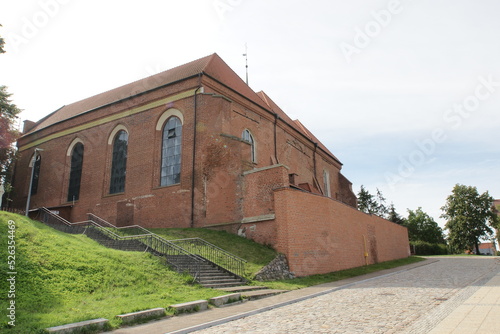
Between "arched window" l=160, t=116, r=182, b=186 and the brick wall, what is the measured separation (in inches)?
277

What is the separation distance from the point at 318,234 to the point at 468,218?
44880mm

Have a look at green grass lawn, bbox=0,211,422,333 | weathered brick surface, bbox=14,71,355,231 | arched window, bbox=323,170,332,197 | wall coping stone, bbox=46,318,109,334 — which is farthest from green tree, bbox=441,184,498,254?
wall coping stone, bbox=46,318,109,334

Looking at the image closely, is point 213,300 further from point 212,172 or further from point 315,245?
point 212,172

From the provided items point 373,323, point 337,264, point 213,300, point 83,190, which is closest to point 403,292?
point 373,323

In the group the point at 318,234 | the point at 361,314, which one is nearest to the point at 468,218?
the point at 318,234

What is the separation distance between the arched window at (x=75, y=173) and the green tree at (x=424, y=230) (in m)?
47.9

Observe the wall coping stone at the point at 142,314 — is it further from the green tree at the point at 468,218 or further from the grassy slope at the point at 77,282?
the green tree at the point at 468,218

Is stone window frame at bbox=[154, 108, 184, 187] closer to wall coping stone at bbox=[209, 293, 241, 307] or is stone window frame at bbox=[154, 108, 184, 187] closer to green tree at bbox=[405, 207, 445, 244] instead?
wall coping stone at bbox=[209, 293, 241, 307]

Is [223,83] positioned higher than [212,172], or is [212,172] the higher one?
[223,83]

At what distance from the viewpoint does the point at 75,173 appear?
2627 cm

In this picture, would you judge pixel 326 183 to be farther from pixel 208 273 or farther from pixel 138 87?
pixel 208 273

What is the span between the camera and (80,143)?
26766mm

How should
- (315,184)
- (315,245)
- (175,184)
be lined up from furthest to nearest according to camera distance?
1. (315,184)
2. (175,184)
3. (315,245)

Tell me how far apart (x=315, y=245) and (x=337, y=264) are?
2478 millimetres
